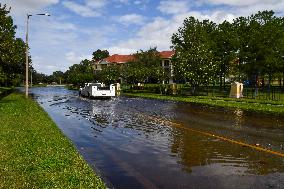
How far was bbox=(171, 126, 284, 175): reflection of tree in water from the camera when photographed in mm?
9000

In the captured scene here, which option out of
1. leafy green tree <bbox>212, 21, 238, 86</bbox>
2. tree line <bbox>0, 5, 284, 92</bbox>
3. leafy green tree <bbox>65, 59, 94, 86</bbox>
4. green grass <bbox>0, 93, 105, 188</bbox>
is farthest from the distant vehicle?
leafy green tree <bbox>65, 59, 94, 86</bbox>

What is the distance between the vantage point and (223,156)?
10312 mm

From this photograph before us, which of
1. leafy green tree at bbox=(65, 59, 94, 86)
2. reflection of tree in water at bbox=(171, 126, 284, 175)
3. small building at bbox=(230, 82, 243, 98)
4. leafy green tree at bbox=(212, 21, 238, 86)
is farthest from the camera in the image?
leafy green tree at bbox=(65, 59, 94, 86)

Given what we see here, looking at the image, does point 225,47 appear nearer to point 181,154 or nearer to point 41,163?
point 181,154

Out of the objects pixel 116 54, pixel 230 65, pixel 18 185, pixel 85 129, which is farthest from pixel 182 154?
pixel 116 54

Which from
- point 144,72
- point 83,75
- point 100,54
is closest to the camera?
point 144,72

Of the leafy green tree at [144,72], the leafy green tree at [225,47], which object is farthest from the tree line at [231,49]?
the leafy green tree at [144,72]

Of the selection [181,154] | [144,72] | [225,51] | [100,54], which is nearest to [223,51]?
[225,51]

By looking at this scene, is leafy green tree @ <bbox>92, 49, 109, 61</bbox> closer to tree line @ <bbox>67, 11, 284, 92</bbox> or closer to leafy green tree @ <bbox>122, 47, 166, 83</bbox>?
leafy green tree @ <bbox>122, 47, 166, 83</bbox>

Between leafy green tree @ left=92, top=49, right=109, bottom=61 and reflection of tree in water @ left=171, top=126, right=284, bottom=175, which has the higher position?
leafy green tree @ left=92, top=49, right=109, bottom=61

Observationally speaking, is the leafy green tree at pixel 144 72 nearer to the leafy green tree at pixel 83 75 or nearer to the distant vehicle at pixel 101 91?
the leafy green tree at pixel 83 75

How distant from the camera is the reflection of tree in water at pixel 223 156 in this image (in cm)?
900

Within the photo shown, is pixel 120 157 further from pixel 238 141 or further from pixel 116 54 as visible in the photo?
pixel 116 54

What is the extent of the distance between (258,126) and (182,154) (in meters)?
7.50
